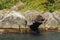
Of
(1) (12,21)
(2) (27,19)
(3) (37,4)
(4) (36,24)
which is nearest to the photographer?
(1) (12,21)

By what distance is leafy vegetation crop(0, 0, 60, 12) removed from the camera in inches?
1822

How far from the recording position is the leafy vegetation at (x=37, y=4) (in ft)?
152

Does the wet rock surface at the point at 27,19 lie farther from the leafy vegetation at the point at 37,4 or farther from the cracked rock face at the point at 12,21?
the leafy vegetation at the point at 37,4

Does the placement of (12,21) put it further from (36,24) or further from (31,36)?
(31,36)

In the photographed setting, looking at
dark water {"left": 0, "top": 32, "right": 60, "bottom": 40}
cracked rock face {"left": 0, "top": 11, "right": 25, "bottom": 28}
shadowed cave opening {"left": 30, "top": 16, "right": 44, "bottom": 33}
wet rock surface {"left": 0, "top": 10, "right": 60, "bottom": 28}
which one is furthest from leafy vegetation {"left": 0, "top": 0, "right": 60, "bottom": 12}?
dark water {"left": 0, "top": 32, "right": 60, "bottom": 40}

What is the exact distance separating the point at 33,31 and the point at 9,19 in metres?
3.89

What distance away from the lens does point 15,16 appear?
39.8 metres

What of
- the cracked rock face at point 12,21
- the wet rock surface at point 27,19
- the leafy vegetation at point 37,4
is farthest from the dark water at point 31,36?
the leafy vegetation at point 37,4

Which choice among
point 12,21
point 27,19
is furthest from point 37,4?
point 12,21

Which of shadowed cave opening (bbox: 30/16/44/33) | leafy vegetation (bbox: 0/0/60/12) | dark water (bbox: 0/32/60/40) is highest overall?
leafy vegetation (bbox: 0/0/60/12)

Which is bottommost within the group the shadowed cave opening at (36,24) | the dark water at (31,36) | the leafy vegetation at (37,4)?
the dark water at (31,36)

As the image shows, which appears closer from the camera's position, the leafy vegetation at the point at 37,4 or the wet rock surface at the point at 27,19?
the wet rock surface at the point at 27,19

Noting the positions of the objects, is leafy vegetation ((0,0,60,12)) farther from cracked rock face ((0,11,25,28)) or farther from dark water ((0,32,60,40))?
dark water ((0,32,60,40))

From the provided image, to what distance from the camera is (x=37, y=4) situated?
4694 centimetres
